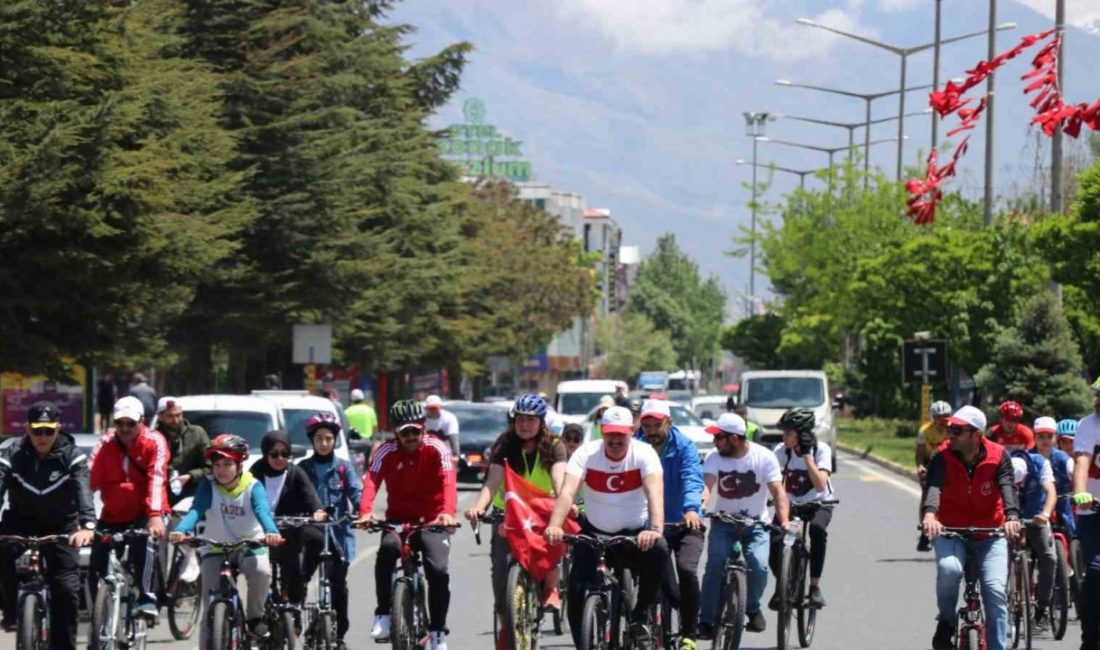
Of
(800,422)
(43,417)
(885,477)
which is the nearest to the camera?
(43,417)

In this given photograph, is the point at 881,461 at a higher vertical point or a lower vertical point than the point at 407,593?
lower

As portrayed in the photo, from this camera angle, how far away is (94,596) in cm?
1378

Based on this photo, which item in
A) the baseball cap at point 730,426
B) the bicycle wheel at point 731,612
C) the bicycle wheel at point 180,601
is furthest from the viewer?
the bicycle wheel at point 180,601

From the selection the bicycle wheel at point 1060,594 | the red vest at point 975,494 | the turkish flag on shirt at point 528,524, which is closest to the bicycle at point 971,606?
the red vest at point 975,494

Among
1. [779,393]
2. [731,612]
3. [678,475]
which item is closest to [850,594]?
[731,612]

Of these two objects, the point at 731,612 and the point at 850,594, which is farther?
the point at 850,594

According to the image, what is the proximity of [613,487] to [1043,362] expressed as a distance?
29.9 meters

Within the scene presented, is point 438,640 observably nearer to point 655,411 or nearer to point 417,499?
point 417,499

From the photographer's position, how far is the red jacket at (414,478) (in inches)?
525

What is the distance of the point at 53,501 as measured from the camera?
12781 millimetres

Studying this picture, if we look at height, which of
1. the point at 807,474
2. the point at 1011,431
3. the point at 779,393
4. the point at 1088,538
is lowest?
the point at 1088,538

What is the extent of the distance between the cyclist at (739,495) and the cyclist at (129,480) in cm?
343

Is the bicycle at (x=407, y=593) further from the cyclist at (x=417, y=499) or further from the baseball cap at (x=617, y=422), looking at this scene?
the baseball cap at (x=617, y=422)

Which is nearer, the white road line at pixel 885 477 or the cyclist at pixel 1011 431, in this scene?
the cyclist at pixel 1011 431
